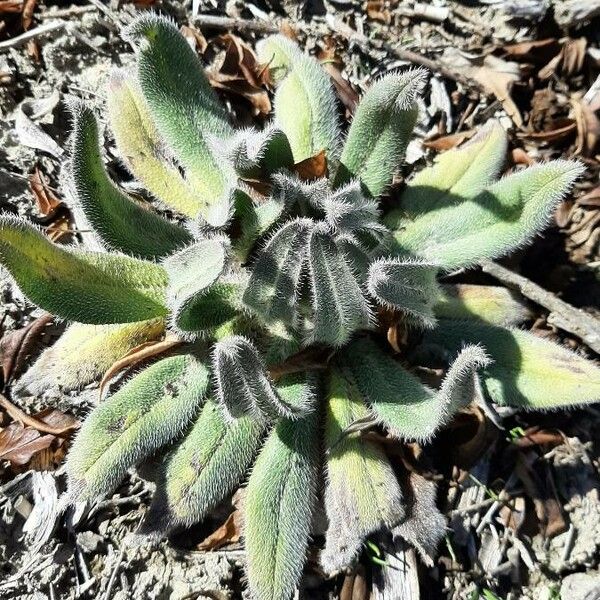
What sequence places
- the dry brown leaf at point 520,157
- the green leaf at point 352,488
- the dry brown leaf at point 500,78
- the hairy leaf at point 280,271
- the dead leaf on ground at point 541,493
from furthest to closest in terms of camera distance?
the dry brown leaf at point 500,78, the dry brown leaf at point 520,157, the dead leaf on ground at point 541,493, the green leaf at point 352,488, the hairy leaf at point 280,271

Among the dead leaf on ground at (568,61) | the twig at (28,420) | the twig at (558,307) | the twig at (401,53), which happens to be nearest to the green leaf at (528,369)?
the twig at (558,307)

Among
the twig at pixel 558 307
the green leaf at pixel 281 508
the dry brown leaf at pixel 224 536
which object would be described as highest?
the twig at pixel 558 307

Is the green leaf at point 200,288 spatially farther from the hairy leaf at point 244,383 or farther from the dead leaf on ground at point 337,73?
the dead leaf on ground at point 337,73

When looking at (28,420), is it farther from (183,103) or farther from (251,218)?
(183,103)

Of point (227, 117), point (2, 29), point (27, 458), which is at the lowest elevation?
point (27, 458)

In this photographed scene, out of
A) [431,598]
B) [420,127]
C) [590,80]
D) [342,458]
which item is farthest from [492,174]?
[431,598]

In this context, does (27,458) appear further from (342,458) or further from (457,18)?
(457,18)

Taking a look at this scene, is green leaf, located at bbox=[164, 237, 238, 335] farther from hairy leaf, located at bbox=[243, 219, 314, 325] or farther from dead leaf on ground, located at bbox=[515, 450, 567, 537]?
dead leaf on ground, located at bbox=[515, 450, 567, 537]
